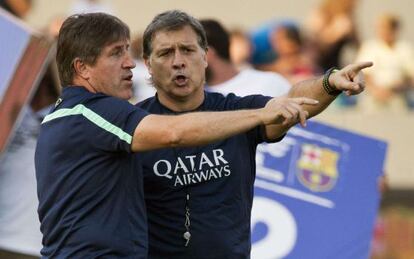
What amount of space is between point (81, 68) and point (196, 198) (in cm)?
87

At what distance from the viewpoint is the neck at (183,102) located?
19.8 ft

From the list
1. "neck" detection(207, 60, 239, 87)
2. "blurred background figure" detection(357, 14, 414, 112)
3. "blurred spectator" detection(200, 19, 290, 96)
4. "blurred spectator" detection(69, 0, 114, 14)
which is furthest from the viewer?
"blurred spectator" detection(69, 0, 114, 14)

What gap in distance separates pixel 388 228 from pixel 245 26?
5.26m

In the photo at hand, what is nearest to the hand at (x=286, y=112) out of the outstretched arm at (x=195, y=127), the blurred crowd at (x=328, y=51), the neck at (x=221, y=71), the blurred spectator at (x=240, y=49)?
Answer: the outstretched arm at (x=195, y=127)

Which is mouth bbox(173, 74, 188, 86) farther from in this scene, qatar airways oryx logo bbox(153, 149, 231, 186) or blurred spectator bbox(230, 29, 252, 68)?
blurred spectator bbox(230, 29, 252, 68)

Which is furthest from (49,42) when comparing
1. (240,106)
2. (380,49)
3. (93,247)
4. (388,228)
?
(380,49)

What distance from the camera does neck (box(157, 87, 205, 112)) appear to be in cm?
604

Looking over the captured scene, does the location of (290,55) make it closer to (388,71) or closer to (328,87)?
(388,71)

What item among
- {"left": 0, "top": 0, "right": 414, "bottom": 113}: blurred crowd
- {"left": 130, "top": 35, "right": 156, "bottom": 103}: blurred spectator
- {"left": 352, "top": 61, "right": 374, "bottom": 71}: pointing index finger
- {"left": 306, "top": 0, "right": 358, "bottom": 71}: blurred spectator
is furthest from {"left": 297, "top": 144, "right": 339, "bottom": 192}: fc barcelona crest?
{"left": 306, "top": 0, "right": 358, "bottom": 71}: blurred spectator

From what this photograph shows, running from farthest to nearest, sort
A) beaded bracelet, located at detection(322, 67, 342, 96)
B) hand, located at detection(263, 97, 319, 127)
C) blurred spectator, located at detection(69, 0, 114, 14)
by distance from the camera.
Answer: blurred spectator, located at detection(69, 0, 114, 14) < beaded bracelet, located at detection(322, 67, 342, 96) < hand, located at detection(263, 97, 319, 127)

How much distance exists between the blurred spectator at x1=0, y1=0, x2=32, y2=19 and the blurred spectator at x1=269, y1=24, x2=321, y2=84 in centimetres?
266

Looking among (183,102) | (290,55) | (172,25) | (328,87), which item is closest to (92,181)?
(183,102)

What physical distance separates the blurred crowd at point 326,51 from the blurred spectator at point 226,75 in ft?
11.0

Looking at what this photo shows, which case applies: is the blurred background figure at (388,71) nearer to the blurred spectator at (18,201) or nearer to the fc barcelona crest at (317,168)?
the fc barcelona crest at (317,168)
